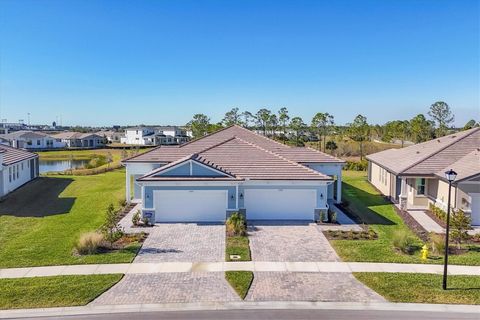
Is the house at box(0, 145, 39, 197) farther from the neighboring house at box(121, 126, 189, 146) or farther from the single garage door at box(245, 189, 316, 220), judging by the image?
the neighboring house at box(121, 126, 189, 146)

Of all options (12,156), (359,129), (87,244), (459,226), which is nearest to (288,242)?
(459,226)

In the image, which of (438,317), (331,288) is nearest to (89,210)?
(331,288)

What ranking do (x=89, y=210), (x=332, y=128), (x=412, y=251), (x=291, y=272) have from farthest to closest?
(x=332, y=128) < (x=89, y=210) < (x=412, y=251) < (x=291, y=272)

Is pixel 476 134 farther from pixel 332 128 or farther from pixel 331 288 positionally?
pixel 332 128

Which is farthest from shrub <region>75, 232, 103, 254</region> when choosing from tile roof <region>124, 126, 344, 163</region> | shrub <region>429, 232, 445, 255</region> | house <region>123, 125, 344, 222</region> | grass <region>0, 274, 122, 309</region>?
shrub <region>429, 232, 445, 255</region>

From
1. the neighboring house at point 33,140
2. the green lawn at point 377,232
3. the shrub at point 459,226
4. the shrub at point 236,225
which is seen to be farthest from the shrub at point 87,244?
the neighboring house at point 33,140

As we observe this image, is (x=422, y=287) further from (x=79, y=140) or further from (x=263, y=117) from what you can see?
(x=79, y=140)
